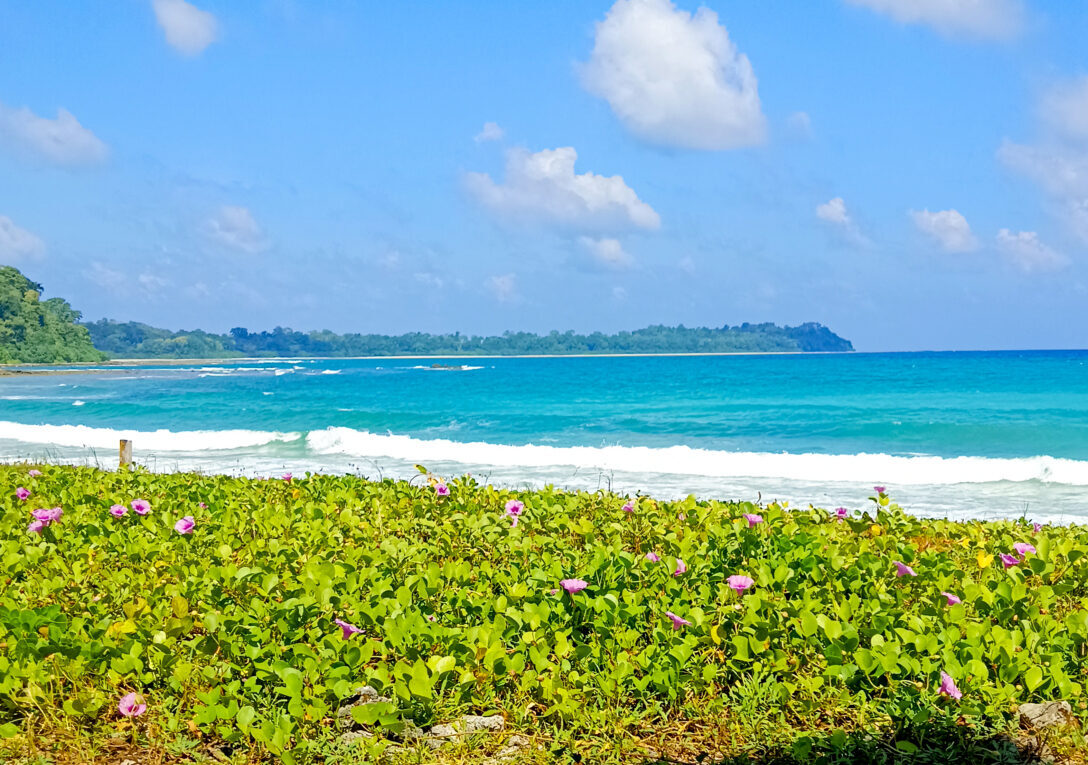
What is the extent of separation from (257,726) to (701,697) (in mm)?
1865

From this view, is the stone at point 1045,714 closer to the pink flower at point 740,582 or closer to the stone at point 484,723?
the pink flower at point 740,582

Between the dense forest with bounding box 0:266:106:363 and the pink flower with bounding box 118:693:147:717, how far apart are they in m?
122

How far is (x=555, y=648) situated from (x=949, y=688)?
5.41 feet

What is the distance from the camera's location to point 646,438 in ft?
94.8

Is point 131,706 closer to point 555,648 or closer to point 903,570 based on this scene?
point 555,648

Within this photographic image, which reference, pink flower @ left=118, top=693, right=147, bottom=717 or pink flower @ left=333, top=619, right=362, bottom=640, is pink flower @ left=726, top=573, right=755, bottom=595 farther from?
pink flower @ left=118, top=693, right=147, bottom=717

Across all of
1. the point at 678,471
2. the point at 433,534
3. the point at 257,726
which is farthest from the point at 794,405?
the point at 257,726

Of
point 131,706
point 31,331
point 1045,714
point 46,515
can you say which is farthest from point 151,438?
point 31,331

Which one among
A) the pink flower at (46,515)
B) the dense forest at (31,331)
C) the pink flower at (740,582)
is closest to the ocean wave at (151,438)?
the pink flower at (46,515)

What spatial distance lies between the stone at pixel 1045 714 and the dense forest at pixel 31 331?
123932 mm

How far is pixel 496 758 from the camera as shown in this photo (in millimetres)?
3316

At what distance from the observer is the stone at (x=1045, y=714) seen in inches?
135

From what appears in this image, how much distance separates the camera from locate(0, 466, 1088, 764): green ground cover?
11.2ft

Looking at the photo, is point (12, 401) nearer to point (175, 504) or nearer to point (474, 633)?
point (175, 504)
